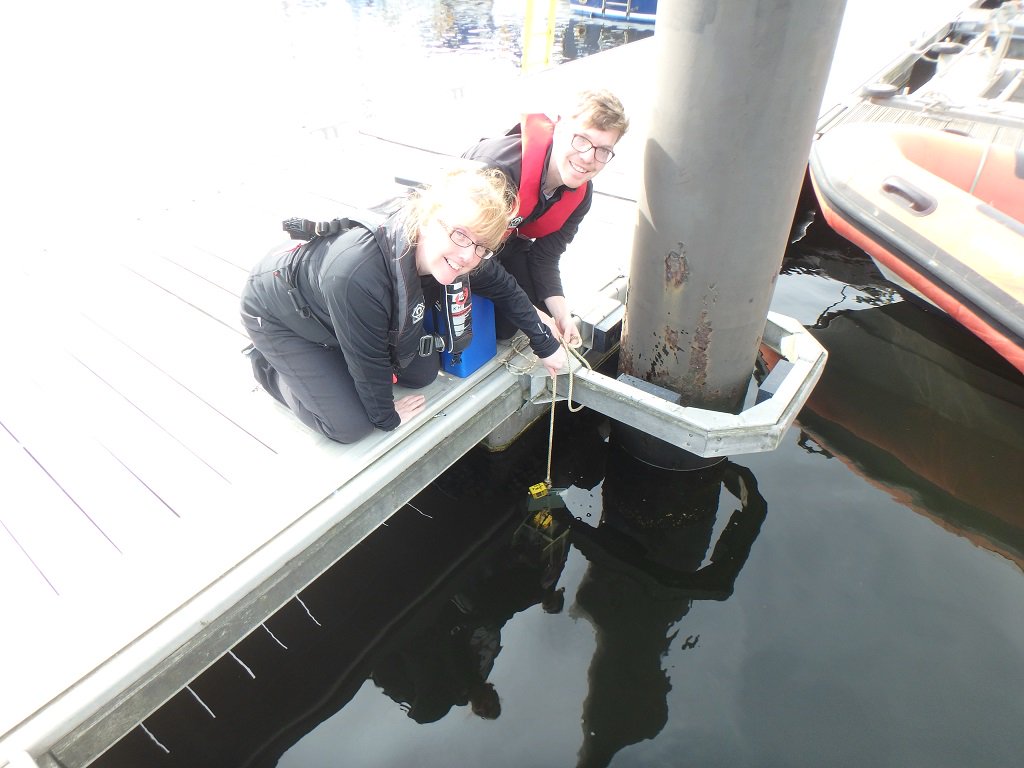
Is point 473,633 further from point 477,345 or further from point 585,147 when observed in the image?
point 585,147

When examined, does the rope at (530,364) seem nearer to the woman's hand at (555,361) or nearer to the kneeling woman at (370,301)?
the woman's hand at (555,361)

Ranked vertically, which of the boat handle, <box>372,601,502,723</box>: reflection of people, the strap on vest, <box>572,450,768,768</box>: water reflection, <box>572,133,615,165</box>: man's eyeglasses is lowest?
<box>372,601,502,723</box>: reflection of people

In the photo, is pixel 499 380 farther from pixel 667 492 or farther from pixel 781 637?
pixel 781 637

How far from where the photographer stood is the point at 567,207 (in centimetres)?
269

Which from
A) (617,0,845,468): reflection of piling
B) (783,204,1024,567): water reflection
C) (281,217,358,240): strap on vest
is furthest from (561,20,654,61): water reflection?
(281,217,358,240): strap on vest

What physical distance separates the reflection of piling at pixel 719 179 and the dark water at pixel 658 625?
852mm

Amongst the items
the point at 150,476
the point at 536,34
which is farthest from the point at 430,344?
the point at 536,34

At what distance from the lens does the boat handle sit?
4.24m

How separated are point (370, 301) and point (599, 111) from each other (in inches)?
41.4

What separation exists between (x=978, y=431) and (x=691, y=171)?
300 cm

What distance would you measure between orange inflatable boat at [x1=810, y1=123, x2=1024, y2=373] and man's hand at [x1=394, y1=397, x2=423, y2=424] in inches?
141

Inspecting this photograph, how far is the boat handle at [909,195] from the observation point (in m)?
4.24

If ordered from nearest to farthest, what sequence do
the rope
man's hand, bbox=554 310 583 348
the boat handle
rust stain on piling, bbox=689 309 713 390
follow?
rust stain on piling, bbox=689 309 713 390 → the rope → man's hand, bbox=554 310 583 348 → the boat handle

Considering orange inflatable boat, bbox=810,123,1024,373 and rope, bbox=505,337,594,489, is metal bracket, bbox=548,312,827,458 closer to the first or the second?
rope, bbox=505,337,594,489
